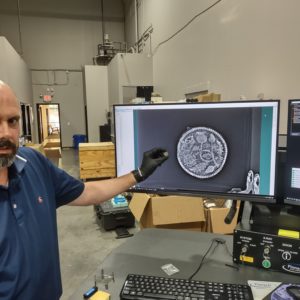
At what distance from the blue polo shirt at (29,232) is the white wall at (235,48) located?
3.58 ft

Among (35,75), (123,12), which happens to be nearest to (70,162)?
(35,75)

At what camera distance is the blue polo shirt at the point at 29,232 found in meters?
0.86

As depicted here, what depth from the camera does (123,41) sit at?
9.71 meters

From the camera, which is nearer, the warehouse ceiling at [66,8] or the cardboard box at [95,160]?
the cardboard box at [95,160]

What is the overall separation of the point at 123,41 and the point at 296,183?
9581mm

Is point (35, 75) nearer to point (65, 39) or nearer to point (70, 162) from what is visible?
point (65, 39)

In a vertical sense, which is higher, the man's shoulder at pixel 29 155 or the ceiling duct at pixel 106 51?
the ceiling duct at pixel 106 51

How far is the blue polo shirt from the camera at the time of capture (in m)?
0.86

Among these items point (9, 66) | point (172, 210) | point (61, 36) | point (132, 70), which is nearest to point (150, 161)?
point (172, 210)

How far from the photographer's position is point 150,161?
3.74 feet

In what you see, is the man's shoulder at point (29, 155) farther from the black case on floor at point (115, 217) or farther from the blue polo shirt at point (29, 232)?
the black case on floor at point (115, 217)

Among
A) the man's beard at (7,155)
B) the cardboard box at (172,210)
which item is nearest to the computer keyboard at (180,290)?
the man's beard at (7,155)

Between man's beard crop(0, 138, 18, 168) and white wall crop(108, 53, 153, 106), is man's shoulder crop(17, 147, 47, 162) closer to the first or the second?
man's beard crop(0, 138, 18, 168)

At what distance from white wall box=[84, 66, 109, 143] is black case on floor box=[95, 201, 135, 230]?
17.4ft
